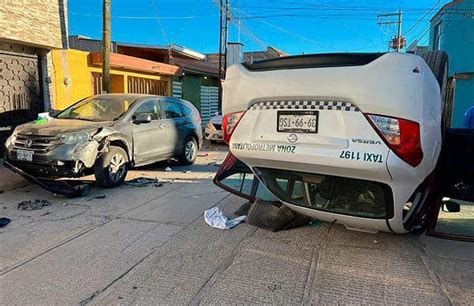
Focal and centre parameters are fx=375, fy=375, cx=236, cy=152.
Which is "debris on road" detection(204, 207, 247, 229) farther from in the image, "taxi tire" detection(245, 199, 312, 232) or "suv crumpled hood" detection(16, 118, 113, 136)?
"suv crumpled hood" detection(16, 118, 113, 136)

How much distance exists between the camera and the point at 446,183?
3.78 meters

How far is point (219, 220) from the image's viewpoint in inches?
181

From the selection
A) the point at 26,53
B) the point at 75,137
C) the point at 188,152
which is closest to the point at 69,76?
the point at 26,53

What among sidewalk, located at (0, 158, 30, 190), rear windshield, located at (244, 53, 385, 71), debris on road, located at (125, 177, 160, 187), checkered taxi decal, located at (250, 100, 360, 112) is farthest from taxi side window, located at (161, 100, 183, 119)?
checkered taxi decal, located at (250, 100, 360, 112)

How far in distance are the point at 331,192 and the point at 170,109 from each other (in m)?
6.03

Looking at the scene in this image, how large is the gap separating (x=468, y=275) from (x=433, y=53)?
2.04m

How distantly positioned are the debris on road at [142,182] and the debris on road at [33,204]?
1603mm

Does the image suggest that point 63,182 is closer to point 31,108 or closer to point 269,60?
point 269,60

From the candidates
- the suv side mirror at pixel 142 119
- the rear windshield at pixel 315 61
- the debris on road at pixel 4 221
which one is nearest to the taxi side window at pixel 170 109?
the suv side mirror at pixel 142 119

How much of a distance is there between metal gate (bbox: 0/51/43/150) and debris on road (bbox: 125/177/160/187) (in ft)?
14.5

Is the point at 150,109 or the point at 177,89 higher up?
the point at 177,89

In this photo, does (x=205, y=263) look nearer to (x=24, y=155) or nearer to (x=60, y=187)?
(x=60, y=187)

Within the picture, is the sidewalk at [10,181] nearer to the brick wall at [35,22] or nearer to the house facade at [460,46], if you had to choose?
the brick wall at [35,22]

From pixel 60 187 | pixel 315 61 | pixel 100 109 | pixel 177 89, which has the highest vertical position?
pixel 177 89
